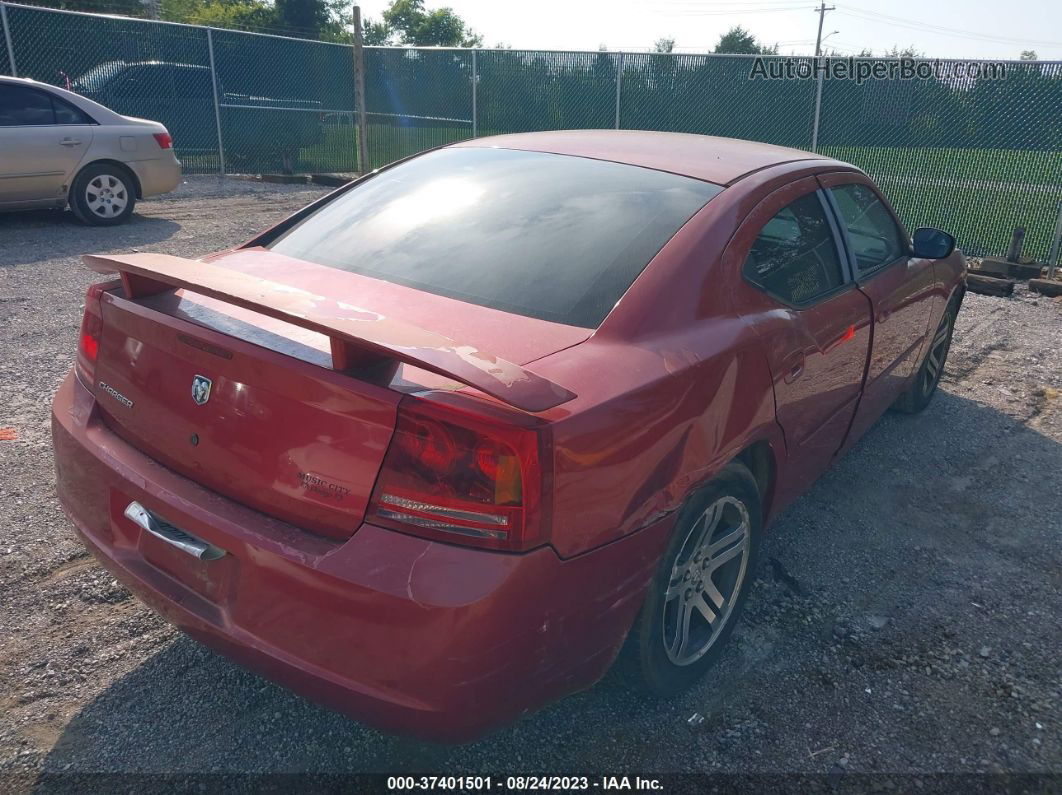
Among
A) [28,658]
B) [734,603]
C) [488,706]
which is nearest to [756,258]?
[734,603]

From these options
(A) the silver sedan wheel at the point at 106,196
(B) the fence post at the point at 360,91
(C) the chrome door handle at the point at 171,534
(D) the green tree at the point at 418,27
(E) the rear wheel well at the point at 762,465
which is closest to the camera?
(C) the chrome door handle at the point at 171,534

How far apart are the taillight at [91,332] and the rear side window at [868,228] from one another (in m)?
2.80

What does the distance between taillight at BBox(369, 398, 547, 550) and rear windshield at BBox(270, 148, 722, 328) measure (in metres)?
0.64

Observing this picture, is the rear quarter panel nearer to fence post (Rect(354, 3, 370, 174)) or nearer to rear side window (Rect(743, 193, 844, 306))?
rear side window (Rect(743, 193, 844, 306))

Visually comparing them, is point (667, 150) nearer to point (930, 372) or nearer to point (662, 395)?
point (662, 395)

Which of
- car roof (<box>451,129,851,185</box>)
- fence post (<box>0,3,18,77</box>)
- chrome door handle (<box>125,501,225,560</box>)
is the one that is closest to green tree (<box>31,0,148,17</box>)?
fence post (<box>0,3,18,77</box>)

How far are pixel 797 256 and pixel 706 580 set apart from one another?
1259 millimetres

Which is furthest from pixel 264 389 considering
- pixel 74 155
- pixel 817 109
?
pixel 817 109

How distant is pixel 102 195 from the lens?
9.75m

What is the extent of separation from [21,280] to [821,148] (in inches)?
368

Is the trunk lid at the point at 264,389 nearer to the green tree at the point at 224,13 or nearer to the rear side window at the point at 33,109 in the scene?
the rear side window at the point at 33,109

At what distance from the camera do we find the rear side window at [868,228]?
3732mm

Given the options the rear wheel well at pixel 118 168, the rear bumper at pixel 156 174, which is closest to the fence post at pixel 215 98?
the rear bumper at pixel 156 174

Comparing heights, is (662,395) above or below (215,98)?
below
